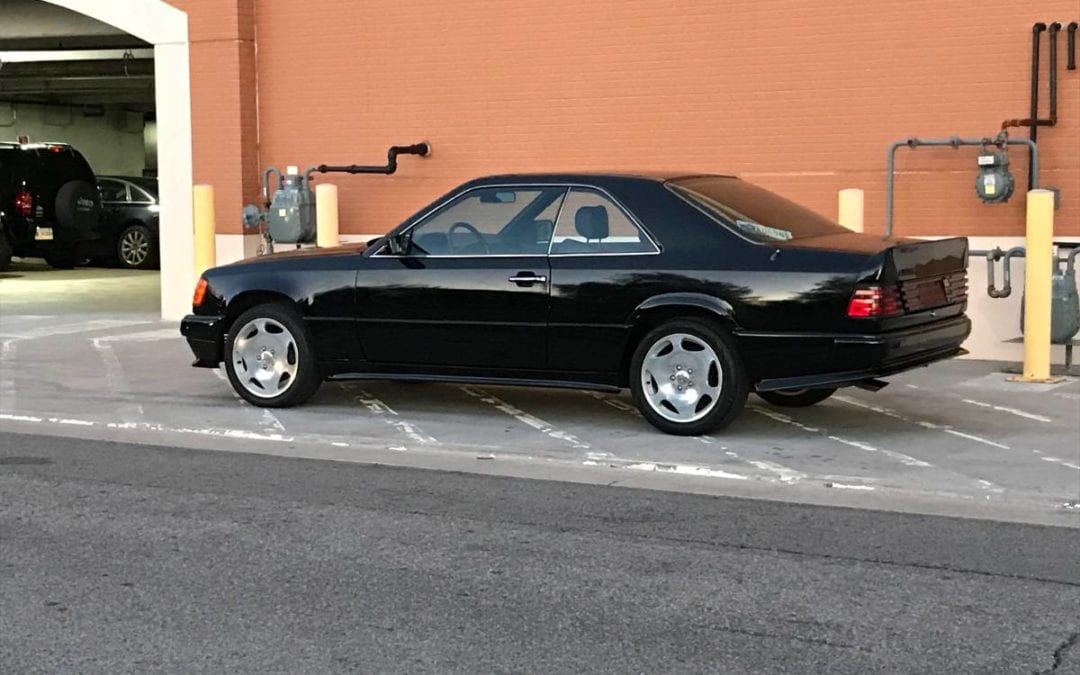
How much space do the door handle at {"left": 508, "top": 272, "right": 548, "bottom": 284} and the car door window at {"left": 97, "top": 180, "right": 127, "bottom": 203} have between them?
16841 millimetres

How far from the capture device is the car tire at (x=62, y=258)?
24.8 meters

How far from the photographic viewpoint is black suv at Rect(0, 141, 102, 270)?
24.1 m

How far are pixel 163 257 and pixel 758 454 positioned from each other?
9.50m

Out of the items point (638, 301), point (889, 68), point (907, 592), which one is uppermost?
point (889, 68)

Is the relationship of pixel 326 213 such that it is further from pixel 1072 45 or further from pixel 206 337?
pixel 1072 45

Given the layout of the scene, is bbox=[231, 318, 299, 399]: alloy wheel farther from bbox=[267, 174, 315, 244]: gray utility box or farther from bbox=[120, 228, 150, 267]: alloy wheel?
bbox=[120, 228, 150, 267]: alloy wheel

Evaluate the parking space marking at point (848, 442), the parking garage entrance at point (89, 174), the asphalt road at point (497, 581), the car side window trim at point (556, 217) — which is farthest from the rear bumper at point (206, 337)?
the parking garage entrance at point (89, 174)

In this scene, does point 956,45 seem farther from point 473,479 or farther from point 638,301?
point 473,479

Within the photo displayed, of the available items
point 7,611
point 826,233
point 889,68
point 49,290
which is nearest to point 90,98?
point 49,290

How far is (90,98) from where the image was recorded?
1526 inches

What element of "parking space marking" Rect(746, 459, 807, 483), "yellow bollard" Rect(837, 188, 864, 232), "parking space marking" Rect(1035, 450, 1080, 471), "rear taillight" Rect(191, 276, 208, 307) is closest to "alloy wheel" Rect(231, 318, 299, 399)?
"rear taillight" Rect(191, 276, 208, 307)

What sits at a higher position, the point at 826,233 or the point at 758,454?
the point at 826,233

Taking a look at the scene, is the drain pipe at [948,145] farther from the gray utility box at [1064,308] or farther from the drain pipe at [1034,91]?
the gray utility box at [1064,308]

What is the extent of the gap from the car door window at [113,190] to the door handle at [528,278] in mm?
16841
